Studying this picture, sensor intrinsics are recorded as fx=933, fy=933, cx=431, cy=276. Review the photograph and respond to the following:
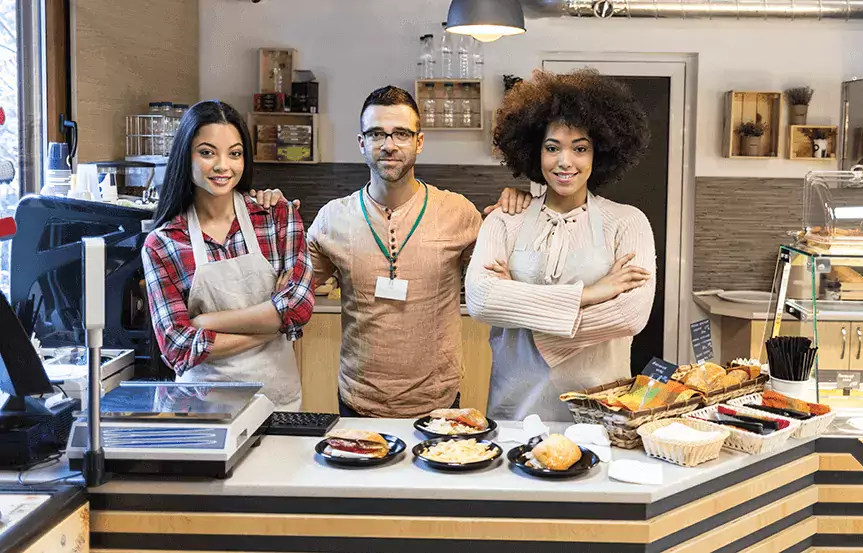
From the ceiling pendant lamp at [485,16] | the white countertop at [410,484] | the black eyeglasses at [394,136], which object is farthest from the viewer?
the ceiling pendant lamp at [485,16]

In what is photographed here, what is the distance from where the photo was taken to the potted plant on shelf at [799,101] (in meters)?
6.13

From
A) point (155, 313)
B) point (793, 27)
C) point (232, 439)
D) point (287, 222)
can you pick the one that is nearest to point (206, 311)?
point (155, 313)

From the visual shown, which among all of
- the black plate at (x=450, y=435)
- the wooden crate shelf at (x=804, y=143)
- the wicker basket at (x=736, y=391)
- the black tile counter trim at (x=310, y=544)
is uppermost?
the wooden crate shelf at (x=804, y=143)

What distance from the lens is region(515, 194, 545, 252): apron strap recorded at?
298cm

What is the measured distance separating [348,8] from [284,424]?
14.2 feet

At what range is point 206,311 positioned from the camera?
2877 millimetres

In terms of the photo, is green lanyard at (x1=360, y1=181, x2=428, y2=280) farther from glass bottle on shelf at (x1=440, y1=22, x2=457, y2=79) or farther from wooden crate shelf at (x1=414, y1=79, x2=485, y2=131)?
glass bottle on shelf at (x1=440, y1=22, x2=457, y2=79)

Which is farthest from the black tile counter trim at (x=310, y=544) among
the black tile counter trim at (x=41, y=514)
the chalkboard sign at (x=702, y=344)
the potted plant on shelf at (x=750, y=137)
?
the potted plant on shelf at (x=750, y=137)

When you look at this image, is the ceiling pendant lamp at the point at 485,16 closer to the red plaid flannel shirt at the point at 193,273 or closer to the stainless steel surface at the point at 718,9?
the stainless steel surface at the point at 718,9

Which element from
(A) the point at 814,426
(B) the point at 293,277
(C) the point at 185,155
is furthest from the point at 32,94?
(A) the point at 814,426

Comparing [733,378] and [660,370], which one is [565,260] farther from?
[733,378]

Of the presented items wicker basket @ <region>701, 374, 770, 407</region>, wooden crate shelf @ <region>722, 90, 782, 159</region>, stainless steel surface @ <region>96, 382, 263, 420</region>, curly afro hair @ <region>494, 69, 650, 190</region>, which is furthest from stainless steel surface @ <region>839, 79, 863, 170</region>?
stainless steel surface @ <region>96, 382, 263, 420</region>

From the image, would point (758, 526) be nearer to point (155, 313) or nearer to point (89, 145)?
point (155, 313)

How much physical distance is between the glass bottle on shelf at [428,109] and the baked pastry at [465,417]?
12.1ft
